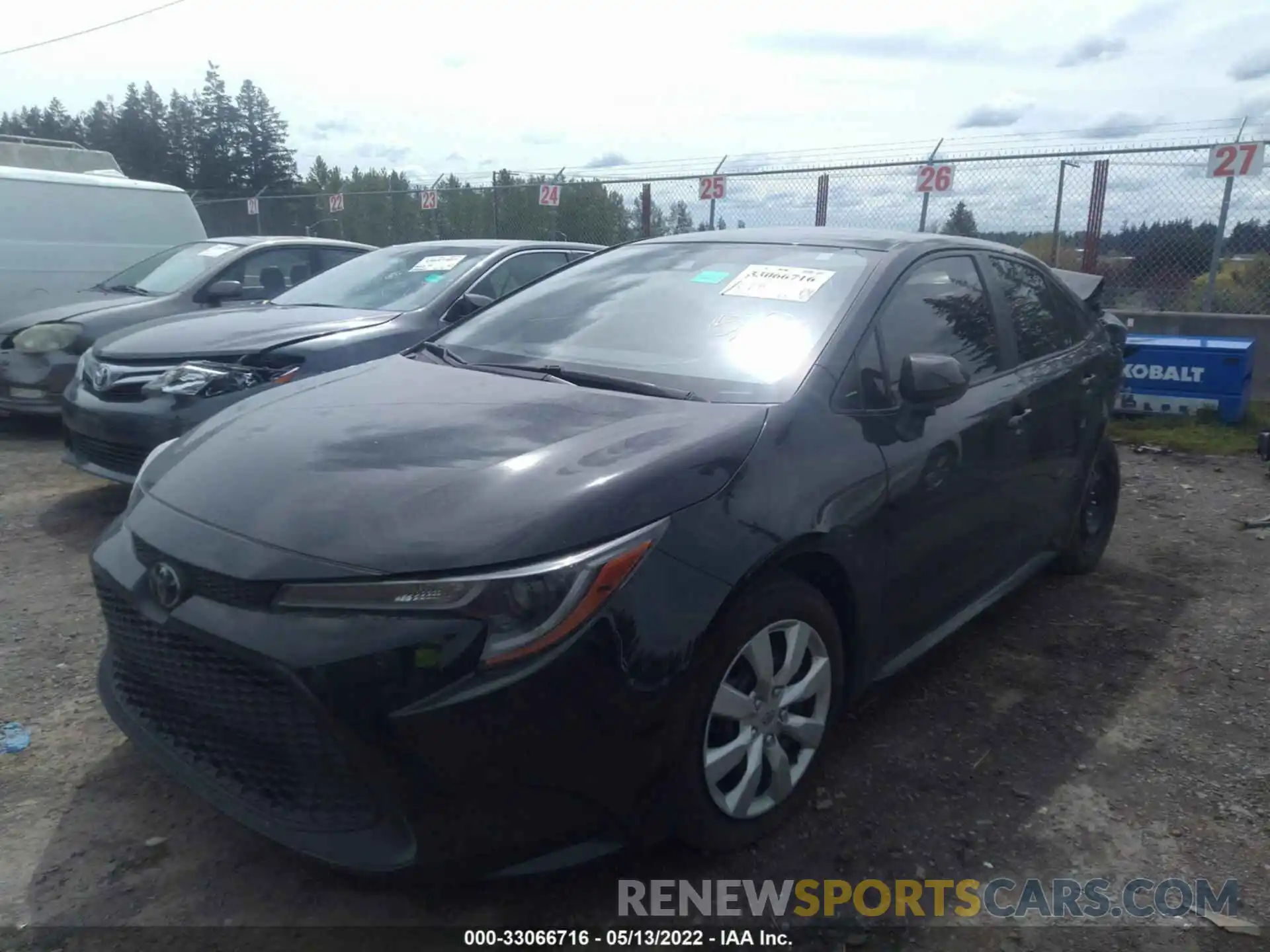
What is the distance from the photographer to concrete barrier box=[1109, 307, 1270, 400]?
8.19m

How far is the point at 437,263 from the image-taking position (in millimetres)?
6012

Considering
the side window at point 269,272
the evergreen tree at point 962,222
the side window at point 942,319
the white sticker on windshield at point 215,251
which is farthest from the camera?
the evergreen tree at point 962,222

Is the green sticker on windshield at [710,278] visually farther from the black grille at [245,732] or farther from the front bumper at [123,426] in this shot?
the front bumper at [123,426]

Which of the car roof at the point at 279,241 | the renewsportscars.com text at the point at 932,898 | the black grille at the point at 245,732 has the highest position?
the car roof at the point at 279,241

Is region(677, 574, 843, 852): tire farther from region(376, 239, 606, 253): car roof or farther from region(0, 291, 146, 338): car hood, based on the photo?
region(0, 291, 146, 338): car hood

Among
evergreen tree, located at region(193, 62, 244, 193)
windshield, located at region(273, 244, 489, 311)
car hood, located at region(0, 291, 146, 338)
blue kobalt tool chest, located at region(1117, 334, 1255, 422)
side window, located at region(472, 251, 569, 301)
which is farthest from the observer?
evergreen tree, located at region(193, 62, 244, 193)

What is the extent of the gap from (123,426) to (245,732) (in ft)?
9.85

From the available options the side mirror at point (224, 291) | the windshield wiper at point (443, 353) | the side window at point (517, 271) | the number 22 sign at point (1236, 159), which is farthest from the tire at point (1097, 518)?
the side mirror at point (224, 291)

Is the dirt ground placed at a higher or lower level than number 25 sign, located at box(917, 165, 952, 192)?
lower

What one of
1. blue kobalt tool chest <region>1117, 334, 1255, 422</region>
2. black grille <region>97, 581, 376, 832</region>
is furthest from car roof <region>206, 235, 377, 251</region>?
blue kobalt tool chest <region>1117, 334, 1255, 422</region>

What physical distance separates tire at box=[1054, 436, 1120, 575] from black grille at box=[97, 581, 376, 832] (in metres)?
3.51

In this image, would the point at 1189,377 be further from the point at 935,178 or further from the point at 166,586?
the point at 166,586

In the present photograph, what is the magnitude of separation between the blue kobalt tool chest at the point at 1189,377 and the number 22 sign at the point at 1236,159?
1.37 meters

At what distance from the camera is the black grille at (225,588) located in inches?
80.8
